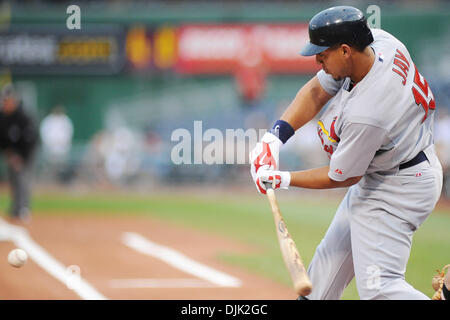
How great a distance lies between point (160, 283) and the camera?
7086 mm

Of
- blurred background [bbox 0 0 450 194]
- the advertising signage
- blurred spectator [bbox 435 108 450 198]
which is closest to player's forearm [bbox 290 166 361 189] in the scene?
blurred spectator [bbox 435 108 450 198]

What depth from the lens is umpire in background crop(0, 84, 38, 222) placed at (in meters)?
12.2

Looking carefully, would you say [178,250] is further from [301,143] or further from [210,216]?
[301,143]

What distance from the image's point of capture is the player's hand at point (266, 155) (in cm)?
418

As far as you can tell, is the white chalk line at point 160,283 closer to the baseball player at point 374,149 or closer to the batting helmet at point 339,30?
the baseball player at point 374,149

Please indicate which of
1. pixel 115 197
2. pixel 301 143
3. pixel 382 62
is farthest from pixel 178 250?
pixel 301 143

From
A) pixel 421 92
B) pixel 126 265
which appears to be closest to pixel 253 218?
pixel 126 265

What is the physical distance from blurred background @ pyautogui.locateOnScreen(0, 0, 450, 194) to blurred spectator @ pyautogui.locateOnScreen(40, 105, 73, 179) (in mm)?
31

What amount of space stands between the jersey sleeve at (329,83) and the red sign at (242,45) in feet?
57.2

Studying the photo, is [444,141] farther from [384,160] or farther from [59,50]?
[59,50]

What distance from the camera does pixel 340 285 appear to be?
13.9 feet

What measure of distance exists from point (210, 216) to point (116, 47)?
9.14 m

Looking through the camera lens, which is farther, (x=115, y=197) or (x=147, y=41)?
(x=147, y=41)
